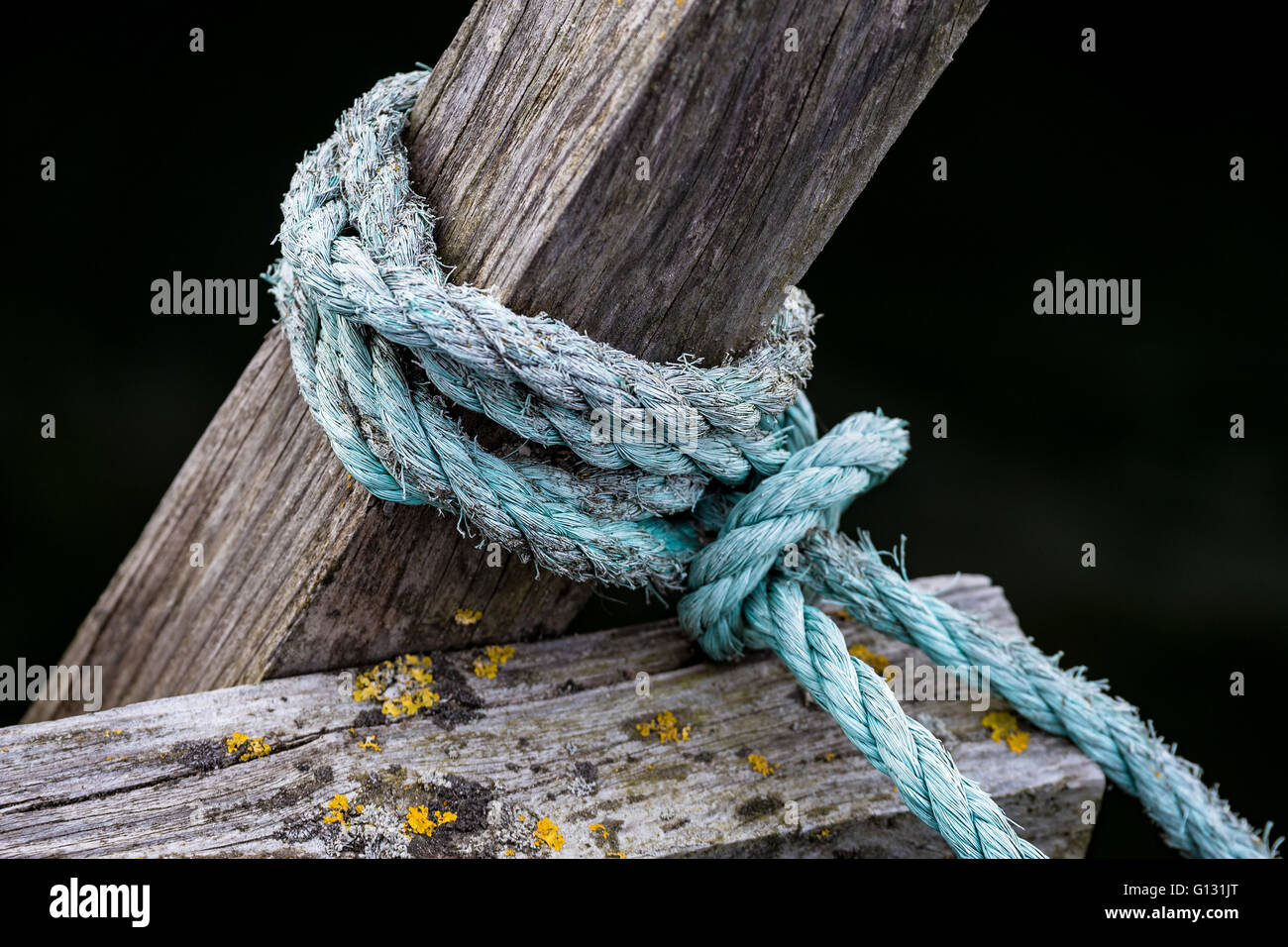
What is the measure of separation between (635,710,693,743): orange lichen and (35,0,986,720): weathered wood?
0.22 meters

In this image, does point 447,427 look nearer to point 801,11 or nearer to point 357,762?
point 357,762

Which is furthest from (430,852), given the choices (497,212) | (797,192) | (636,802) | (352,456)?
(797,192)

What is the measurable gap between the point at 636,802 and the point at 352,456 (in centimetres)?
57

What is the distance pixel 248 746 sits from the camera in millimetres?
1260

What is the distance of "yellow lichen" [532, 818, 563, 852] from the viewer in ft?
4.06

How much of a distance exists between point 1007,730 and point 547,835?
74 centimetres

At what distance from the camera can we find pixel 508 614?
4.88 feet

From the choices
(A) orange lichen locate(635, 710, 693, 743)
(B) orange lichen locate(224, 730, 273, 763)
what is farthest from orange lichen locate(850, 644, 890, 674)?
(B) orange lichen locate(224, 730, 273, 763)

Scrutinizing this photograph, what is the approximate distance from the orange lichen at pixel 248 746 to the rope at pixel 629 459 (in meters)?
0.35

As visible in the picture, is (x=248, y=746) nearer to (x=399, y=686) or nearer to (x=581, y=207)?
(x=399, y=686)

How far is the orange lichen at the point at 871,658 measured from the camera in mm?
1601

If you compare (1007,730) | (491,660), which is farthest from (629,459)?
(1007,730)

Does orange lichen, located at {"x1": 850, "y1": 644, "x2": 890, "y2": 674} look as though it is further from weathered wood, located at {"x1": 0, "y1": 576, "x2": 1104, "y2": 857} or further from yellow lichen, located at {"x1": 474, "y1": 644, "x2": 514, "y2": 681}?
yellow lichen, located at {"x1": 474, "y1": 644, "x2": 514, "y2": 681}

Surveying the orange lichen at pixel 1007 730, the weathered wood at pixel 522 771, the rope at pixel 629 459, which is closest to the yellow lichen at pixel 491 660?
the weathered wood at pixel 522 771
